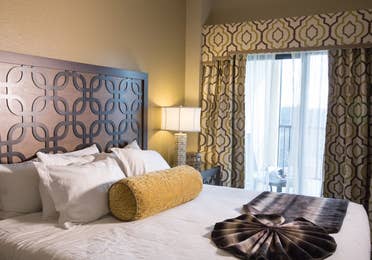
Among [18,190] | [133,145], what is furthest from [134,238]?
[133,145]

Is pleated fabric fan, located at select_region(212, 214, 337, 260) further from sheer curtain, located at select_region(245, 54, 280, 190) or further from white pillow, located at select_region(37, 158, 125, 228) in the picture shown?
sheer curtain, located at select_region(245, 54, 280, 190)

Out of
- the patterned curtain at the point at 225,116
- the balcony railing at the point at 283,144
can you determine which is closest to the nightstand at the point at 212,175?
the patterned curtain at the point at 225,116

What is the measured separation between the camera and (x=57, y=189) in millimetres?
2023

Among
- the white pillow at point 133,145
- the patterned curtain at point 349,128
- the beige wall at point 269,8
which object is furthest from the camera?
the beige wall at point 269,8

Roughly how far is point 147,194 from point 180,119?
5.67ft

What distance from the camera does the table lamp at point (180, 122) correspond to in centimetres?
375

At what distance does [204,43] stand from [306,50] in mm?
1193

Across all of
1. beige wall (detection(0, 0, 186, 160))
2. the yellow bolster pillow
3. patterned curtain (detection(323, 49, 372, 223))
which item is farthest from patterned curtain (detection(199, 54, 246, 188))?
the yellow bolster pillow

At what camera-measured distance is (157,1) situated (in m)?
3.73

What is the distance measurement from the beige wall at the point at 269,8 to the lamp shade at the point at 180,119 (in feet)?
4.19

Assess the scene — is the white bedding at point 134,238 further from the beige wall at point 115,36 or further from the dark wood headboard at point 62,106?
the beige wall at point 115,36

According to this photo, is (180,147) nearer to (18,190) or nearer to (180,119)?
(180,119)

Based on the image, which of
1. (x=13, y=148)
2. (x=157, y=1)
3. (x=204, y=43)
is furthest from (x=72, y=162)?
(x=204, y=43)

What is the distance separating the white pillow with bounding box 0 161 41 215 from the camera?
208 cm
